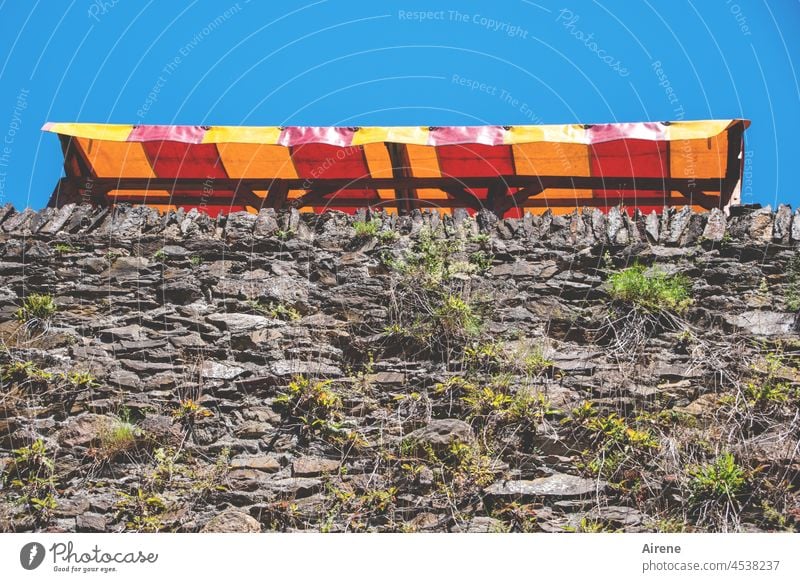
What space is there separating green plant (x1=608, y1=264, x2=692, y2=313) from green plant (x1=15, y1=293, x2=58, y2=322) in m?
4.78

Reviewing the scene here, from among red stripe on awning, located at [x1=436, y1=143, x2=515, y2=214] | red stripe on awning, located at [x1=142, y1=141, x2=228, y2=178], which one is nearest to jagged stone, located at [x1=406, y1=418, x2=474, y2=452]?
red stripe on awning, located at [x1=436, y1=143, x2=515, y2=214]

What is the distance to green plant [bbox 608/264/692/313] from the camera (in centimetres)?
636

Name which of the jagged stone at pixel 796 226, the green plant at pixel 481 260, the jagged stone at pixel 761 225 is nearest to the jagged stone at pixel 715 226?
the jagged stone at pixel 761 225

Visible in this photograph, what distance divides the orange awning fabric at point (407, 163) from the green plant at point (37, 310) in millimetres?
3771

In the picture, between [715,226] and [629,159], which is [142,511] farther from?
[629,159]

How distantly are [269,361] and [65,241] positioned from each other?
2.61m

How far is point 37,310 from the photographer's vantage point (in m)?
6.62

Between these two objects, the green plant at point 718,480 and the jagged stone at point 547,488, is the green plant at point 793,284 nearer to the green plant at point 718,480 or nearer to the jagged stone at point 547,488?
the green plant at point 718,480

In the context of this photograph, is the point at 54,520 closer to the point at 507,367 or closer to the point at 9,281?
the point at 9,281

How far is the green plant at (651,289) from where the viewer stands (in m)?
6.36

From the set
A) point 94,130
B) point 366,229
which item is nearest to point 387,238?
point 366,229

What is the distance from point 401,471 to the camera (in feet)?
17.5

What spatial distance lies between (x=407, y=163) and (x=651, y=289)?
15.2 feet
